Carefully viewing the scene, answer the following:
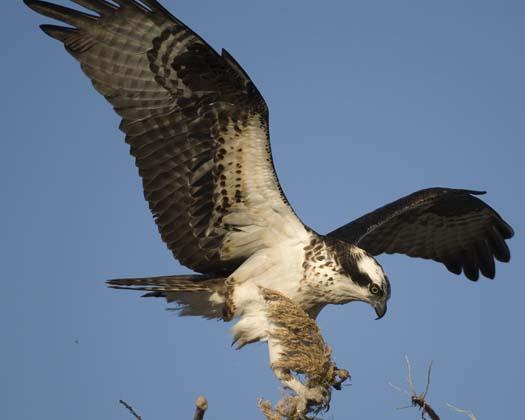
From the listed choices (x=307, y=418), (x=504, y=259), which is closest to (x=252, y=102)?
(x=307, y=418)

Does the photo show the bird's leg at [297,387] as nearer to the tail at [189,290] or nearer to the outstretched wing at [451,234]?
the tail at [189,290]

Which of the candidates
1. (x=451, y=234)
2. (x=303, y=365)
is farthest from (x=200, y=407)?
(x=451, y=234)

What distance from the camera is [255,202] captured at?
646 centimetres

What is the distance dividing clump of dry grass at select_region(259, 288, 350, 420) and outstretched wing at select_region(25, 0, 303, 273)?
858 millimetres

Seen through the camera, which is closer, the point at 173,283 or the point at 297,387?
the point at 297,387

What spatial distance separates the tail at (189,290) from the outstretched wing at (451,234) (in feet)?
7.90

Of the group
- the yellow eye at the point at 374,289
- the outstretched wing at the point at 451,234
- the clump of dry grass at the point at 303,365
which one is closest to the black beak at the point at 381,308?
the yellow eye at the point at 374,289

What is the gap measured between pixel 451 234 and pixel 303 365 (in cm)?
391

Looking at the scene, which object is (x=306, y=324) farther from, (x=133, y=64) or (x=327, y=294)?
(x=133, y=64)

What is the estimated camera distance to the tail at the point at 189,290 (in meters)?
6.60

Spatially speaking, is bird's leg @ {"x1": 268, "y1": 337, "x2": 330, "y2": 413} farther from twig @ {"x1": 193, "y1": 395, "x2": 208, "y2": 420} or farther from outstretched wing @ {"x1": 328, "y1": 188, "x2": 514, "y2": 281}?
outstretched wing @ {"x1": 328, "y1": 188, "x2": 514, "y2": 281}

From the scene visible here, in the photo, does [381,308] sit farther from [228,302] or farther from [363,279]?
[228,302]

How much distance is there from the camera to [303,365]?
5.75 meters

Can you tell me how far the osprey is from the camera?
6.09 meters
